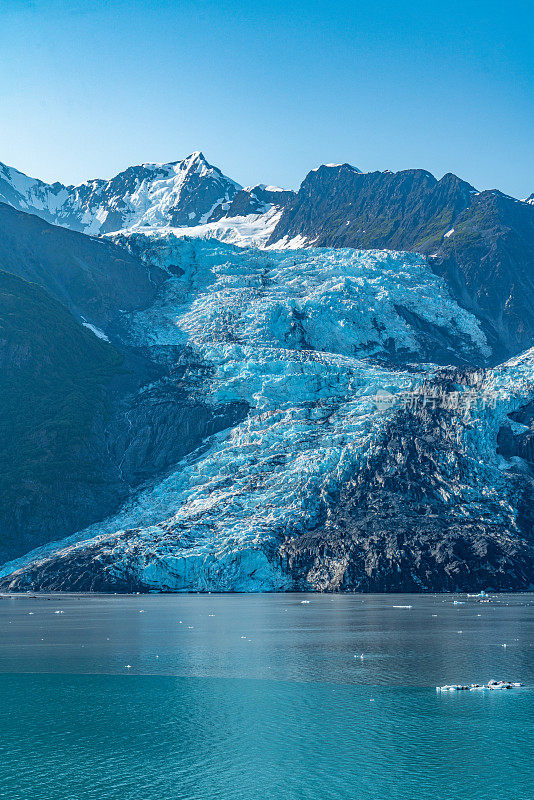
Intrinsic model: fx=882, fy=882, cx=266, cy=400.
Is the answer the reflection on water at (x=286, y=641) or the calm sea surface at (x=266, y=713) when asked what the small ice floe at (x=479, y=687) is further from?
the reflection on water at (x=286, y=641)

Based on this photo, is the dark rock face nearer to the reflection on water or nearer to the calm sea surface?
the reflection on water

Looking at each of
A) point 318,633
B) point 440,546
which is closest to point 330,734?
point 318,633

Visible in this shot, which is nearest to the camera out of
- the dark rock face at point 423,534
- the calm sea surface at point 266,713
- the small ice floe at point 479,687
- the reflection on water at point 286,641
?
the calm sea surface at point 266,713

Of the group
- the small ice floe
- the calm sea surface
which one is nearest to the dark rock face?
the calm sea surface

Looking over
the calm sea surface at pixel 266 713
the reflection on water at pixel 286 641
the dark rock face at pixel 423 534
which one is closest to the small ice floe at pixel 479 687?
the calm sea surface at pixel 266 713

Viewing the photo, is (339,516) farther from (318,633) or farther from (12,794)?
(12,794)
